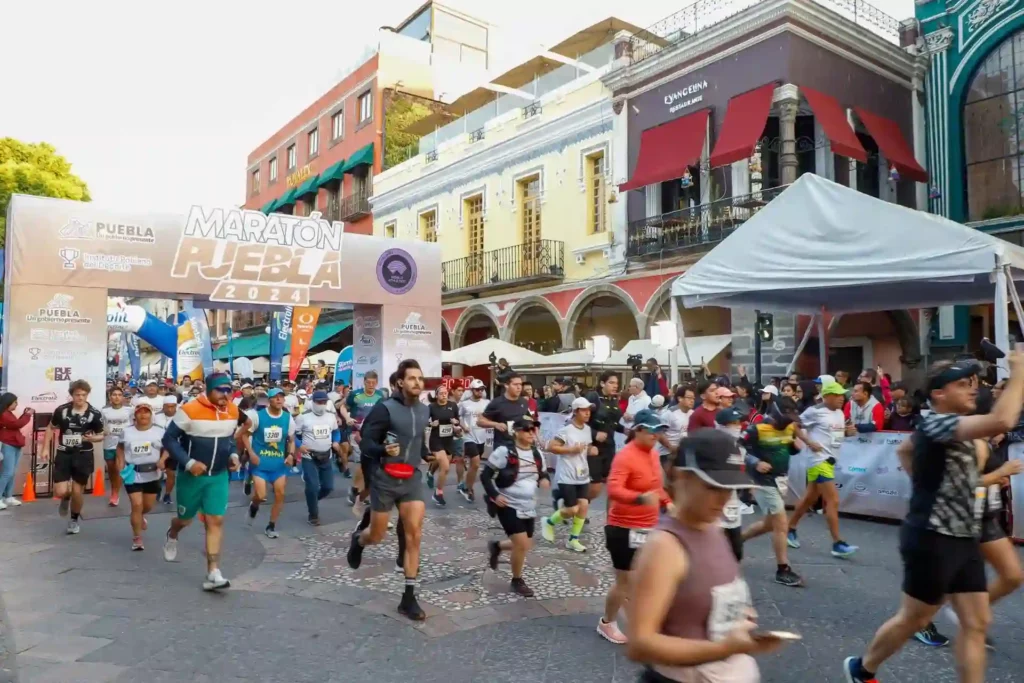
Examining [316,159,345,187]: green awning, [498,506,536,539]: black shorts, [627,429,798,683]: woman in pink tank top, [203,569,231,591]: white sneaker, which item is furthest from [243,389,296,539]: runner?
[316,159,345,187]: green awning

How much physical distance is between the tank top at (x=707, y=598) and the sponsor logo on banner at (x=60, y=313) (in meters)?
12.1

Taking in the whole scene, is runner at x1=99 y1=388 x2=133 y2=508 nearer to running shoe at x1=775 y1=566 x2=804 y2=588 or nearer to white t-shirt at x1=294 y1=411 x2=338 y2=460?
white t-shirt at x1=294 y1=411 x2=338 y2=460

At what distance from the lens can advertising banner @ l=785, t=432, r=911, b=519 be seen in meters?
8.77

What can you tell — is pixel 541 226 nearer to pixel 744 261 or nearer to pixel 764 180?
pixel 764 180

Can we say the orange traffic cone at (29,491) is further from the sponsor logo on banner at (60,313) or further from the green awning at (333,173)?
the green awning at (333,173)

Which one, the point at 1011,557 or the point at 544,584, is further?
the point at 544,584

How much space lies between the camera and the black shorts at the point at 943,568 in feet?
11.9

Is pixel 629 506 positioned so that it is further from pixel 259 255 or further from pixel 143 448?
pixel 259 255

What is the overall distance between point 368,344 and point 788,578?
10.6 metres

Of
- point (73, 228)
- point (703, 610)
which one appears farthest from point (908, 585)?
point (73, 228)

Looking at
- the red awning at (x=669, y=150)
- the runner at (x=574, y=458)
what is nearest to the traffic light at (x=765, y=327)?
the red awning at (x=669, y=150)

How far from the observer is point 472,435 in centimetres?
1109

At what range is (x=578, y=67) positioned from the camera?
67.7 feet

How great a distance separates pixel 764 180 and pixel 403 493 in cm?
1312
